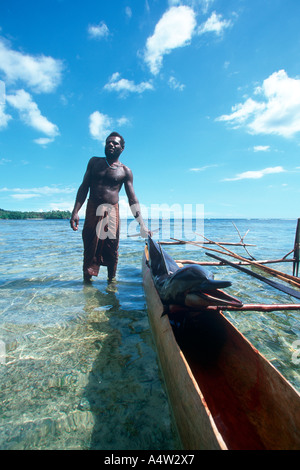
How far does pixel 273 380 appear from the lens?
5.33 ft

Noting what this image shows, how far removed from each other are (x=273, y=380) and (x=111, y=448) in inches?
53.7

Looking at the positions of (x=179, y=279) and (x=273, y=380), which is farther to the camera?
(x=179, y=279)

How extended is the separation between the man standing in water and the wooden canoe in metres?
2.81

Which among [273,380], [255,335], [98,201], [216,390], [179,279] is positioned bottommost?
[255,335]

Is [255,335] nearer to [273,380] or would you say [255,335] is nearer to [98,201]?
[273,380]

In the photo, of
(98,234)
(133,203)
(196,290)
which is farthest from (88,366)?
(133,203)

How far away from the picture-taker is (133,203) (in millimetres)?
5203

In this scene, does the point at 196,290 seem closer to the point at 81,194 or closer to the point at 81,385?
the point at 81,385

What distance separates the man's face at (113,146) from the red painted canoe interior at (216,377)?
3768 mm

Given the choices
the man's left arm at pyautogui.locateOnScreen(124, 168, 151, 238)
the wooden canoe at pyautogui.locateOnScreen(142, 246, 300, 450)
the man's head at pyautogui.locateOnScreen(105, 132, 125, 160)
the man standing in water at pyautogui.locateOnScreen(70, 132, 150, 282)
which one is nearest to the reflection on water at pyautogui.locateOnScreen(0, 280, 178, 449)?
the wooden canoe at pyautogui.locateOnScreen(142, 246, 300, 450)

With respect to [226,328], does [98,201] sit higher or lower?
higher

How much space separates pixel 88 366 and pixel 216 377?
1463mm
